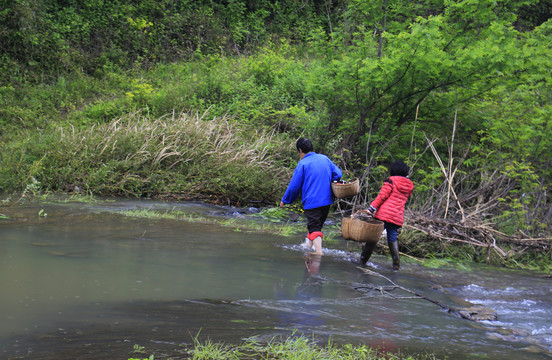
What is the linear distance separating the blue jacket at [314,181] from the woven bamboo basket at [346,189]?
167 mm

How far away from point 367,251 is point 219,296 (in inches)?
126

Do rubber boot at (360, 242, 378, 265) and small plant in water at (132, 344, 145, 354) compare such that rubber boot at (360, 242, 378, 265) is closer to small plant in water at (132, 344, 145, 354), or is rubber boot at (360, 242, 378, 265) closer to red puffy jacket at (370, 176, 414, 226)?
red puffy jacket at (370, 176, 414, 226)

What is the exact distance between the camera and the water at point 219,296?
4.28 metres

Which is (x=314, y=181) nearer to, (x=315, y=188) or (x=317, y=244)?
(x=315, y=188)

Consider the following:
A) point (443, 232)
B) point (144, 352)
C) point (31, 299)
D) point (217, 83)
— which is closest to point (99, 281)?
point (31, 299)

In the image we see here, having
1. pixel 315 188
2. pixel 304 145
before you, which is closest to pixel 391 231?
pixel 315 188

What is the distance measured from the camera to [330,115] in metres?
14.5

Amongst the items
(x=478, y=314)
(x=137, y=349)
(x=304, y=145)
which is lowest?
(x=478, y=314)

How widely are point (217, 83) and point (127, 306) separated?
15.7 metres

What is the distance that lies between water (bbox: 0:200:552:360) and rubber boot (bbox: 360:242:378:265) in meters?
0.19

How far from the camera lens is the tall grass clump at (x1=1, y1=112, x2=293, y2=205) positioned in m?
13.7

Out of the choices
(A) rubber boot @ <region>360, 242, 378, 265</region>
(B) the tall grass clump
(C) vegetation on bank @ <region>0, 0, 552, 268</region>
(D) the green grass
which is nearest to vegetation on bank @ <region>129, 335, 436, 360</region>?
(D) the green grass

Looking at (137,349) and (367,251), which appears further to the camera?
(367,251)

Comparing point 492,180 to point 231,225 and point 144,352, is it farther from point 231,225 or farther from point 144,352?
point 144,352
